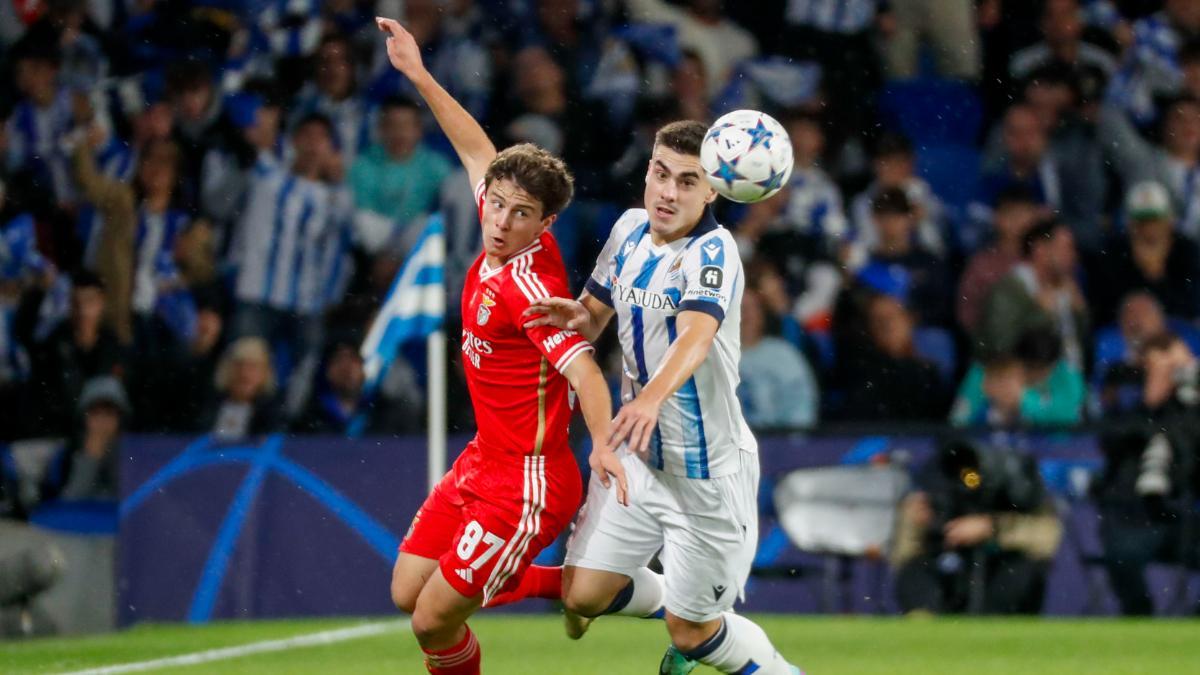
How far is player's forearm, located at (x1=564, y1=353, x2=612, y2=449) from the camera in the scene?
5.96m

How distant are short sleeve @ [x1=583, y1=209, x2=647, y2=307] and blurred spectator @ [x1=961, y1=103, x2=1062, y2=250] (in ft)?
23.0

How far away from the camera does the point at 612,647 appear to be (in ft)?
32.5

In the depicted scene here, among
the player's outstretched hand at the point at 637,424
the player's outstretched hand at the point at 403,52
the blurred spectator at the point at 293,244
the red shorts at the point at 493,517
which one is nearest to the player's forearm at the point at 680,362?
the player's outstretched hand at the point at 637,424

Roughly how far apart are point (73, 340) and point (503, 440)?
6.00 metres

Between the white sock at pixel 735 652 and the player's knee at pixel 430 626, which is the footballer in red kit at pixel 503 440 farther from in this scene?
the white sock at pixel 735 652

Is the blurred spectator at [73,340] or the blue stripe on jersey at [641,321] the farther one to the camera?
the blurred spectator at [73,340]

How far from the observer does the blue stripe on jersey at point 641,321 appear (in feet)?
20.5

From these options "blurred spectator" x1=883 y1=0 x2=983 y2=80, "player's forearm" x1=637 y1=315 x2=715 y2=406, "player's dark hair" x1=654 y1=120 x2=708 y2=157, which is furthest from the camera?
"blurred spectator" x1=883 y1=0 x2=983 y2=80

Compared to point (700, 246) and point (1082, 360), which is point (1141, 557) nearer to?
point (1082, 360)

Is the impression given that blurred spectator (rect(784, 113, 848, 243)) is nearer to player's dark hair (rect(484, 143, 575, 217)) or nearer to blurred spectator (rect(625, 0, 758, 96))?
blurred spectator (rect(625, 0, 758, 96))

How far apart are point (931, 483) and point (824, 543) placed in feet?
2.43

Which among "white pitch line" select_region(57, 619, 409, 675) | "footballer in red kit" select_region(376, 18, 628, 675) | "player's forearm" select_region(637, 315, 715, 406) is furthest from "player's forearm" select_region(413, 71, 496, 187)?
"white pitch line" select_region(57, 619, 409, 675)

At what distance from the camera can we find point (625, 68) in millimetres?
13398

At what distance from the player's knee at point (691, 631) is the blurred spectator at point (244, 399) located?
579 cm
